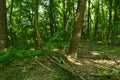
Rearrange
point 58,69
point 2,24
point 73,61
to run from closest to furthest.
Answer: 1. point 58,69
2. point 73,61
3. point 2,24

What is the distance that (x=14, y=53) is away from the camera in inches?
380

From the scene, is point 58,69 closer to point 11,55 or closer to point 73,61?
point 73,61

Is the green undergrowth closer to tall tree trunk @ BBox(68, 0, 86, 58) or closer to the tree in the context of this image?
the tree

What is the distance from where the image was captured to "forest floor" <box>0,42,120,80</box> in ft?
25.5

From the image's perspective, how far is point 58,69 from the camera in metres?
8.47

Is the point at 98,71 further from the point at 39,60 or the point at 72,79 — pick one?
the point at 39,60

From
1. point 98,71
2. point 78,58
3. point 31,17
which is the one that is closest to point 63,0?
point 31,17

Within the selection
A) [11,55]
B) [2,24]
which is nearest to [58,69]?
[11,55]

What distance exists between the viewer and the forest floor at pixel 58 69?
306 inches

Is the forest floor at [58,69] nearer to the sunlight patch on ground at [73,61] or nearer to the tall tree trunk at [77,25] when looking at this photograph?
the sunlight patch on ground at [73,61]

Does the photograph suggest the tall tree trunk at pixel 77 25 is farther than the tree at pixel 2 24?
No

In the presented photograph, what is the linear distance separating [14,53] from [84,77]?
3573 mm

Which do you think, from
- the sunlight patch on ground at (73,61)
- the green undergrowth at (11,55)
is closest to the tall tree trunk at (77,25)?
the sunlight patch on ground at (73,61)

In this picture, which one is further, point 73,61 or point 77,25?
point 77,25
